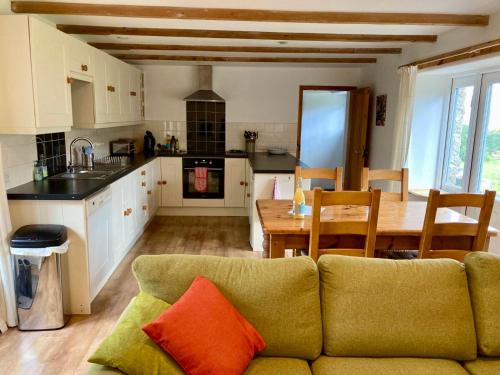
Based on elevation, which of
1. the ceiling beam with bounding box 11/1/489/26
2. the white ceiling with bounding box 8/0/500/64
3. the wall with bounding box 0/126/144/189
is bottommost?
the wall with bounding box 0/126/144/189

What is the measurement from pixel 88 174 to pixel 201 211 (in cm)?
234

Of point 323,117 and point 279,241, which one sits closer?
point 279,241

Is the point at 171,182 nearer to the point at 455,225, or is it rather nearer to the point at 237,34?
the point at 237,34

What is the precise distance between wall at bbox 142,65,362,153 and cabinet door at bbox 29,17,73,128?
2.86 meters

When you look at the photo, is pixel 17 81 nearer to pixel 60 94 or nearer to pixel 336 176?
pixel 60 94

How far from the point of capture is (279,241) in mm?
2408

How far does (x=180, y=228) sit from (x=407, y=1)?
11.7ft

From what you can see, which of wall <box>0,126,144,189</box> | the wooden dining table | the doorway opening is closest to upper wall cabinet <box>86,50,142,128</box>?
wall <box>0,126,144,189</box>

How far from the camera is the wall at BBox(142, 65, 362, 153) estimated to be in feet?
19.1

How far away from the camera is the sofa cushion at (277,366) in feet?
5.15

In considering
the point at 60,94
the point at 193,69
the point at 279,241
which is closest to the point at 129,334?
the point at 279,241

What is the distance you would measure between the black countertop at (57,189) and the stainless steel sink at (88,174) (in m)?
0.10

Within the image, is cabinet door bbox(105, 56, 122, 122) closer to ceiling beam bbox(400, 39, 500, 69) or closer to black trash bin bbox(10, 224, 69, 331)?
black trash bin bbox(10, 224, 69, 331)

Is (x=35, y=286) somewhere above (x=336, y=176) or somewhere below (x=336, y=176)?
below
